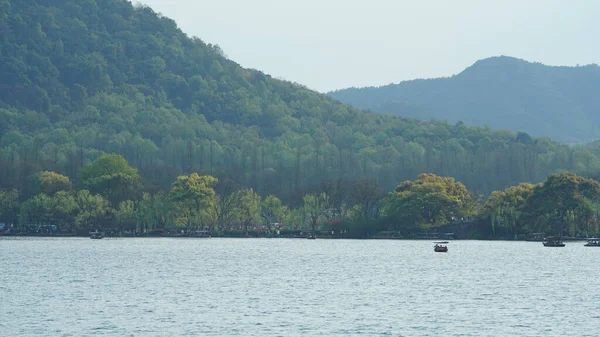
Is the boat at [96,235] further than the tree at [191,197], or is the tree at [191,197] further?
the tree at [191,197]

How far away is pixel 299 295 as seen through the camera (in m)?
67.6

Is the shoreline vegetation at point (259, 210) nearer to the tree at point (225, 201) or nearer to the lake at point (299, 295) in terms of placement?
the tree at point (225, 201)

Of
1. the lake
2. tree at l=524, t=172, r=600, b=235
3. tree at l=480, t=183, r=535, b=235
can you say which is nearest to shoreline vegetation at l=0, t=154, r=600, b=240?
tree at l=480, t=183, r=535, b=235

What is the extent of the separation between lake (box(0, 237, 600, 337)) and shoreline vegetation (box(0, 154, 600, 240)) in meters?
41.3

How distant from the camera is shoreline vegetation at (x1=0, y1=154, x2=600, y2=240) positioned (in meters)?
153

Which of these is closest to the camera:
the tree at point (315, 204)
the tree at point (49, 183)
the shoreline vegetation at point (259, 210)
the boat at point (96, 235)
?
the shoreline vegetation at point (259, 210)

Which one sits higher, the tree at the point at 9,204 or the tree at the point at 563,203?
the tree at the point at 9,204

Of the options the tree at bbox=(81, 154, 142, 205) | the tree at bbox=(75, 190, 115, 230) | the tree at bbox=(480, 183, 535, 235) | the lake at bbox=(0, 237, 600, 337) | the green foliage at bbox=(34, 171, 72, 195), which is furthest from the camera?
the green foliage at bbox=(34, 171, 72, 195)

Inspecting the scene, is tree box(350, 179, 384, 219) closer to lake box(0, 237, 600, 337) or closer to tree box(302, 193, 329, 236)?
tree box(302, 193, 329, 236)

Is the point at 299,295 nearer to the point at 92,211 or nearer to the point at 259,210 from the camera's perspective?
the point at 92,211

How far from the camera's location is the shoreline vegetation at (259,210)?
153 meters

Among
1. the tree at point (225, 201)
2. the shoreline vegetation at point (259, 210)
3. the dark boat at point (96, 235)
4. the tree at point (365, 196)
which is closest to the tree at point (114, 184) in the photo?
the shoreline vegetation at point (259, 210)

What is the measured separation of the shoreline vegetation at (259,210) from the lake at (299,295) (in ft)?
135

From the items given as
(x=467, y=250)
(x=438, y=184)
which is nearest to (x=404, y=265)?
(x=467, y=250)
